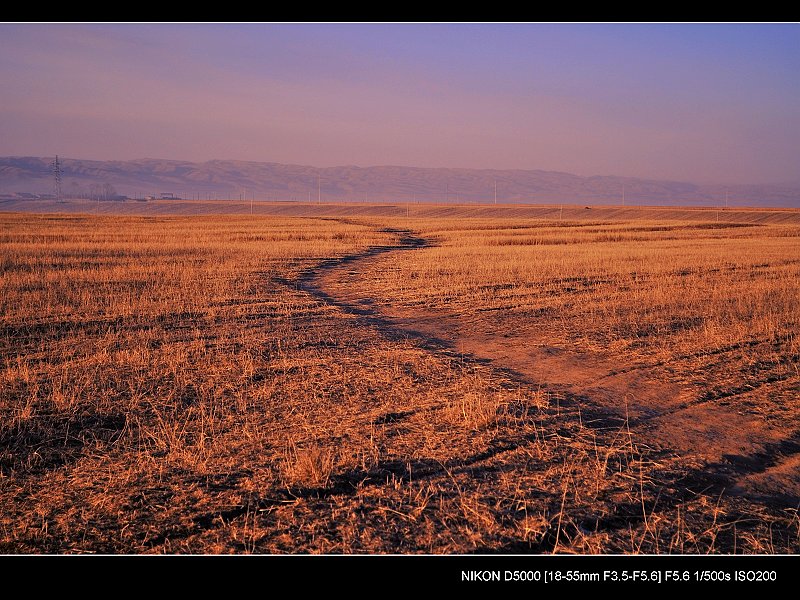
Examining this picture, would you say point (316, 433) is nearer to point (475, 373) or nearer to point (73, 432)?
point (73, 432)

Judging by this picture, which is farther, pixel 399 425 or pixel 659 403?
pixel 659 403

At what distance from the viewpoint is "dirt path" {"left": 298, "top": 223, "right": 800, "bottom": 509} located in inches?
190

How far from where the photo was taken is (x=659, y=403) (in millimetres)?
6570

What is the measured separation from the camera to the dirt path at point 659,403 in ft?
15.8

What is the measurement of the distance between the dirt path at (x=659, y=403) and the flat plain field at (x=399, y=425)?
37mm

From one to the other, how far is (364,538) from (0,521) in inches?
99.3

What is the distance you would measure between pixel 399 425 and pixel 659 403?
3077mm

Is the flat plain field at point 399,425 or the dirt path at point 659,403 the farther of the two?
the dirt path at point 659,403

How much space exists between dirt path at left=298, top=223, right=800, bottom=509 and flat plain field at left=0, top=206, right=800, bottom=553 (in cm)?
4

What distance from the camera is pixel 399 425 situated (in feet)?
18.8

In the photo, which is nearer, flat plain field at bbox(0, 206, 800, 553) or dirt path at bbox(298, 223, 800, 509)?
flat plain field at bbox(0, 206, 800, 553)
